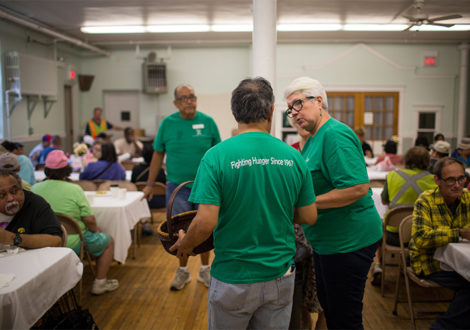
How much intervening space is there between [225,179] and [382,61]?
447 inches

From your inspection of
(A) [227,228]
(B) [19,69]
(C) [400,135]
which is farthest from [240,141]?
(C) [400,135]

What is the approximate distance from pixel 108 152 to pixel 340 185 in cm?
416

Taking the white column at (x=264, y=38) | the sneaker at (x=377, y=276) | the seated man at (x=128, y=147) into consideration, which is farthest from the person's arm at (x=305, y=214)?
the seated man at (x=128, y=147)

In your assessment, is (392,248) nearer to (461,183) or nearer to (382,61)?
(461,183)

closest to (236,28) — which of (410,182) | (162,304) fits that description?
(410,182)

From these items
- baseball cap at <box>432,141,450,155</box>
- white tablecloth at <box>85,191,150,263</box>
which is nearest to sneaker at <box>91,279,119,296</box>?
white tablecloth at <box>85,191,150,263</box>

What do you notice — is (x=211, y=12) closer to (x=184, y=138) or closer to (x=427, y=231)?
(x=184, y=138)

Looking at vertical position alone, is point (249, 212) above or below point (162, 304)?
above

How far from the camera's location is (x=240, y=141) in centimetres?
158

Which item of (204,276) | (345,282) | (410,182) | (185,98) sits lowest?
(204,276)

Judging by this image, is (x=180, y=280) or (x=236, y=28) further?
(x=236, y=28)

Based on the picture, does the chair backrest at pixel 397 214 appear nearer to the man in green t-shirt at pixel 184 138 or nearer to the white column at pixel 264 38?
the man in green t-shirt at pixel 184 138

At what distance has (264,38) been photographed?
4645 mm

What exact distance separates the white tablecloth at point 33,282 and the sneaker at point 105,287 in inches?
50.3
